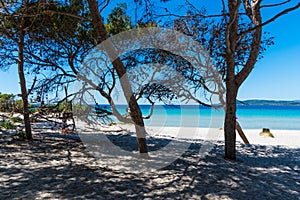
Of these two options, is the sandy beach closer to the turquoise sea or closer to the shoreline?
the turquoise sea

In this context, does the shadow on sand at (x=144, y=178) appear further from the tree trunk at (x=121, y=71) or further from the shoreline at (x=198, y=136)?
the shoreline at (x=198, y=136)

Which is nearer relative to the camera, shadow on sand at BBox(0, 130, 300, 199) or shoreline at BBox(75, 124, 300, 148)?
shadow on sand at BBox(0, 130, 300, 199)

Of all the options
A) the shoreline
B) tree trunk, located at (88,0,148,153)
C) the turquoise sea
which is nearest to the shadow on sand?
tree trunk, located at (88,0,148,153)

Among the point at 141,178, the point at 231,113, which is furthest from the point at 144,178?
the point at 231,113

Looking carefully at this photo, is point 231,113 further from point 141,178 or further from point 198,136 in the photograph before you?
point 198,136

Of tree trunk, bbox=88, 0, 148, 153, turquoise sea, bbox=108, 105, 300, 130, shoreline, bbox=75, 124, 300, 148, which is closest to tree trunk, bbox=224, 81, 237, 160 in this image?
tree trunk, bbox=88, 0, 148, 153

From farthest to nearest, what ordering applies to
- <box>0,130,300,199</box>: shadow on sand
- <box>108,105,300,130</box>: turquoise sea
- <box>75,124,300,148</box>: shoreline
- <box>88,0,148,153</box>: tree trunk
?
<box>108,105,300,130</box>: turquoise sea < <box>75,124,300,148</box>: shoreline < <box>88,0,148,153</box>: tree trunk < <box>0,130,300,199</box>: shadow on sand

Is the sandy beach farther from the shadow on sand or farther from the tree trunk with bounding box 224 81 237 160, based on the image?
the tree trunk with bounding box 224 81 237 160

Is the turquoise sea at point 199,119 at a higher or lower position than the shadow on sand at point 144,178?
higher

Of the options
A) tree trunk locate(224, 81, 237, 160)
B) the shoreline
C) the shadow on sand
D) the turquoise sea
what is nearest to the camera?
the shadow on sand

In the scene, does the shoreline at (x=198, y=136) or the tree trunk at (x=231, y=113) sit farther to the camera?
the shoreline at (x=198, y=136)

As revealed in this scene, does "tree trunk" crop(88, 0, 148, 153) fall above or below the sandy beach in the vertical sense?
above

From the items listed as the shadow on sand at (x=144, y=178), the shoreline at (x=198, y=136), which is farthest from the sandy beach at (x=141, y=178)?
the shoreline at (x=198, y=136)

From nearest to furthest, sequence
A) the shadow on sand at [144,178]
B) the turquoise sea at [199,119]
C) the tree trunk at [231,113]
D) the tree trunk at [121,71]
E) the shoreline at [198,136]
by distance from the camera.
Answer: the shadow on sand at [144,178] → the tree trunk at [121,71] → the tree trunk at [231,113] → the shoreline at [198,136] → the turquoise sea at [199,119]
